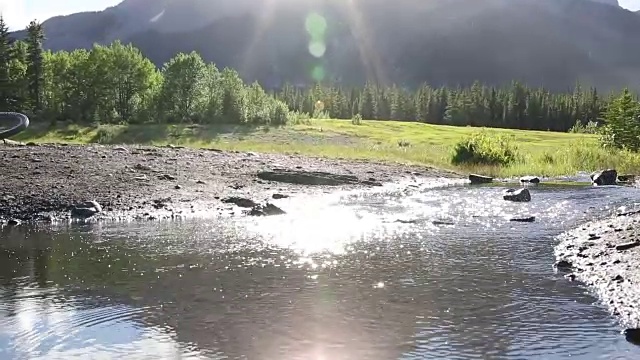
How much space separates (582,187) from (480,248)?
28.3m

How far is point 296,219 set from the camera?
3031 cm

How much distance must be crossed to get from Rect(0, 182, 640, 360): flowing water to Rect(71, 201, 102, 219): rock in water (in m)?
1.63

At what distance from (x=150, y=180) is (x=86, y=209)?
260 inches

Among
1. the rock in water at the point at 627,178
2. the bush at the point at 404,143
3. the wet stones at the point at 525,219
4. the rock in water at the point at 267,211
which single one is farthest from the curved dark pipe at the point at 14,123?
the bush at the point at 404,143

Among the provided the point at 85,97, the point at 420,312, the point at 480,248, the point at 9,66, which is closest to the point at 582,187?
the point at 480,248

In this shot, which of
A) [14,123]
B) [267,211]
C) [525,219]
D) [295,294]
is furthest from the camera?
[267,211]

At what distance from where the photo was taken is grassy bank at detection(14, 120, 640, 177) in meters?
62.8

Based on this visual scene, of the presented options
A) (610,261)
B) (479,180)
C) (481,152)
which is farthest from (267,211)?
(481,152)

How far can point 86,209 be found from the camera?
99.4 feet

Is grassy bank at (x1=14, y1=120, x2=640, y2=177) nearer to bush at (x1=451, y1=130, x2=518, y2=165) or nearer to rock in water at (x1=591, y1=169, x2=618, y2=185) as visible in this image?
bush at (x1=451, y1=130, x2=518, y2=165)

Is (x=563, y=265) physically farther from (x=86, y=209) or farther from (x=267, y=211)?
(x=86, y=209)

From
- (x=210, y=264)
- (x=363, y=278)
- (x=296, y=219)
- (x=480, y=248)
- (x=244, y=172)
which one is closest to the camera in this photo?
(x=363, y=278)

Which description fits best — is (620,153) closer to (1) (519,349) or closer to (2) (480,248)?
(2) (480,248)

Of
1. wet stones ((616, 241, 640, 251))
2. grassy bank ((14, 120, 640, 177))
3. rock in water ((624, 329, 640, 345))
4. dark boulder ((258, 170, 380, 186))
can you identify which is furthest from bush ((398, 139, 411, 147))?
rock in water ((624, 329, 640, 345))
